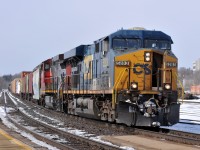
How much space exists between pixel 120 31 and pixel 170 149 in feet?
20.3

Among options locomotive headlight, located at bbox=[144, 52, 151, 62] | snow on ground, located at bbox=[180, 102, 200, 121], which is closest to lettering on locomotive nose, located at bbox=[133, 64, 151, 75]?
locomotive headlight, located at bbox=[144, 52, 151, 62]

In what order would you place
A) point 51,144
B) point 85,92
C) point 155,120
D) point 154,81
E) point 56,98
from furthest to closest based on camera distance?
1. point 56,98
2. point 85,92
3. point 154,81
4. point 155,120
5. point 51,144

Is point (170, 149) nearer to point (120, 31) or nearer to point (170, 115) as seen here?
point (170, 115)

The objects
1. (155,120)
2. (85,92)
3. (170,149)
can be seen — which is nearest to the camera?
(170,149)

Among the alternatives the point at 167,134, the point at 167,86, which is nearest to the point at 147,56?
the point at 167,86

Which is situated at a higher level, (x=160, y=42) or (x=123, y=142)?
(x=160, y=42)

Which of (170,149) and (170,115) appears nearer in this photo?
(170,149)

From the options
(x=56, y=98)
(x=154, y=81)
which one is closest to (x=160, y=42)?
(x=154, y=81)

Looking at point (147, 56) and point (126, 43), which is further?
point (126, 43)

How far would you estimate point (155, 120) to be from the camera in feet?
42.6

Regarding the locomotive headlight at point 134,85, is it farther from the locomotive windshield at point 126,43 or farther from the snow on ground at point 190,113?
the snow on ground at point 190,113

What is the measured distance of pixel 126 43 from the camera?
14461 millimetres

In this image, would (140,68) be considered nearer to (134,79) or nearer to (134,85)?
(134,79)

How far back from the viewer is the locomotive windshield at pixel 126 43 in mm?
14406
